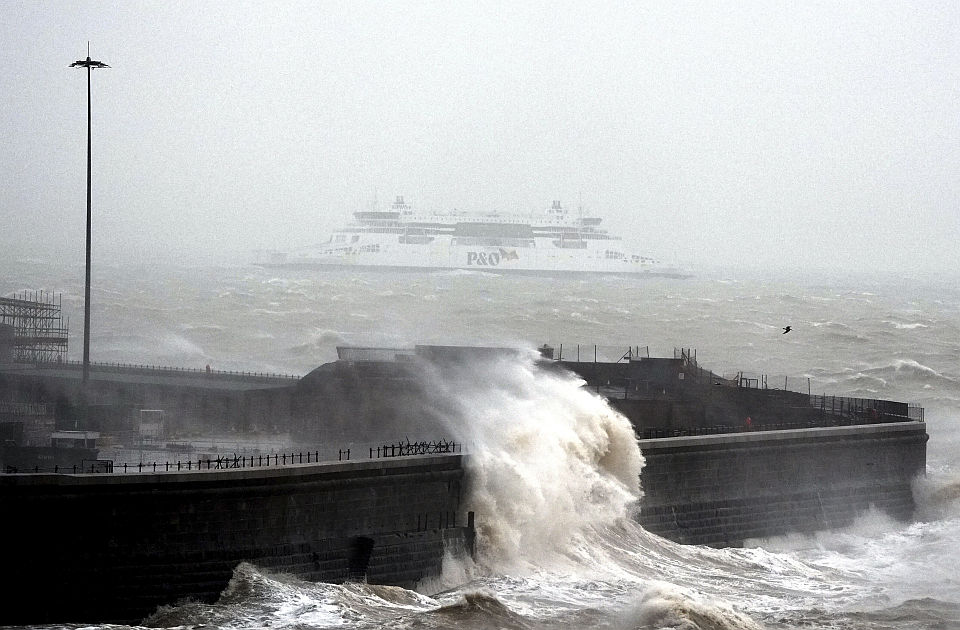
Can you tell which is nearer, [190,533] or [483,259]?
[190,533]

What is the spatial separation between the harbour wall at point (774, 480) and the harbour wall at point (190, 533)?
6.55 metres

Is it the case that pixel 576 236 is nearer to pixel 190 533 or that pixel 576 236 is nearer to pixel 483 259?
pixel 483 259

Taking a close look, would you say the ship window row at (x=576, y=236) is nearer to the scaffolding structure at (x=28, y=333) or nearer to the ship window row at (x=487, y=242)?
the ship window row at (x=487, y=242)

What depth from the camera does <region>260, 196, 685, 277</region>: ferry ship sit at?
142 meters

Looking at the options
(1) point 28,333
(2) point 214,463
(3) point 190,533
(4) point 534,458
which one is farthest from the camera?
(1) point 28,333

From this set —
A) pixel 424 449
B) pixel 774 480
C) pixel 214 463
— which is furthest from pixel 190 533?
pixel 774 480

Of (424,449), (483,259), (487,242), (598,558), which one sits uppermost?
(487,242)

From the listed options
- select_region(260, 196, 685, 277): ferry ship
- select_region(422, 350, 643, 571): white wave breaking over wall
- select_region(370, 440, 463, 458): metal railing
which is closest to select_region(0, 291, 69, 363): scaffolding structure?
select_region(422, 350, 643, 571): white wave breaking over wall

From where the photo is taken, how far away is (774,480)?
94.7 ft

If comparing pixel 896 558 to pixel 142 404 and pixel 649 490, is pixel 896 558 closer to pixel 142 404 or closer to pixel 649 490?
pixel 649 490

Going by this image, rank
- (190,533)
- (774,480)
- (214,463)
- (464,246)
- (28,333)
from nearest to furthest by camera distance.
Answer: (190,533)
(214,463)
(774,480)
(28,333)
(464,246)

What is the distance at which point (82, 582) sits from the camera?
59.9 feet

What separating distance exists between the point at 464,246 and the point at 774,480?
11499 cm

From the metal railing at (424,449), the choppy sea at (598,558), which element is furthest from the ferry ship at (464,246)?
the metal railing at (424,449)
